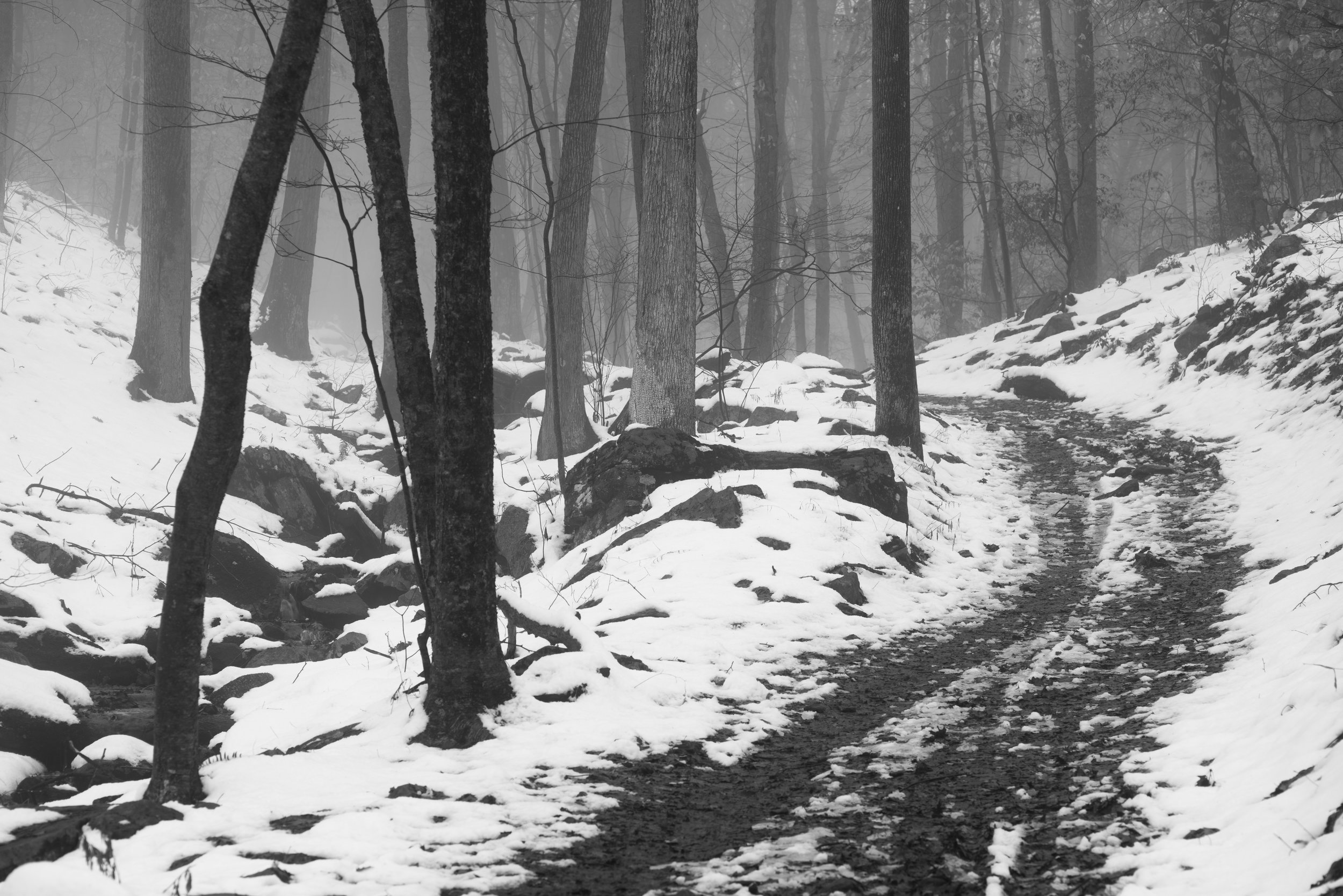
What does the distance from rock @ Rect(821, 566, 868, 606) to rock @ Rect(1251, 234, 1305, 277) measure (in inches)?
346

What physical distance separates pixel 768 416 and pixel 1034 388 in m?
5.30

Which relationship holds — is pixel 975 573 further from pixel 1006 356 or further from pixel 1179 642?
pixel 1006 356

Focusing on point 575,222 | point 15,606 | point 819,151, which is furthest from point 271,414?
point 819,151

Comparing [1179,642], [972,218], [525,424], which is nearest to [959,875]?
[1179,642]

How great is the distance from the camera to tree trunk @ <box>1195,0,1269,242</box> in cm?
1628

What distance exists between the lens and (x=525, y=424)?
14.1m

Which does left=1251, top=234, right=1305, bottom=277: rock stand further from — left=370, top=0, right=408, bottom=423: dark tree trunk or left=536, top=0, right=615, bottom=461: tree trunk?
→ left=370, top=0, right=408, bottom=423: dark tree trunk

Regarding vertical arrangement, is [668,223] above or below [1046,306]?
below

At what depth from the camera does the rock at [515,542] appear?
9.00m

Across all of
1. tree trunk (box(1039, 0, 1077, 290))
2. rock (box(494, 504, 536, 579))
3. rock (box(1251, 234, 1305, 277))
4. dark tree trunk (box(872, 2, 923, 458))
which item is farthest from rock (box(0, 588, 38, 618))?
tree trunk (box(1039, 0, 1077, 290))

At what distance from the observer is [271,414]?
14.9m

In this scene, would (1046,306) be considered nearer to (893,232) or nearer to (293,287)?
(893,232)

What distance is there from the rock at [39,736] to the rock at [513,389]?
10.7 m

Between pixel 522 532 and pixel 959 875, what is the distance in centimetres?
687
